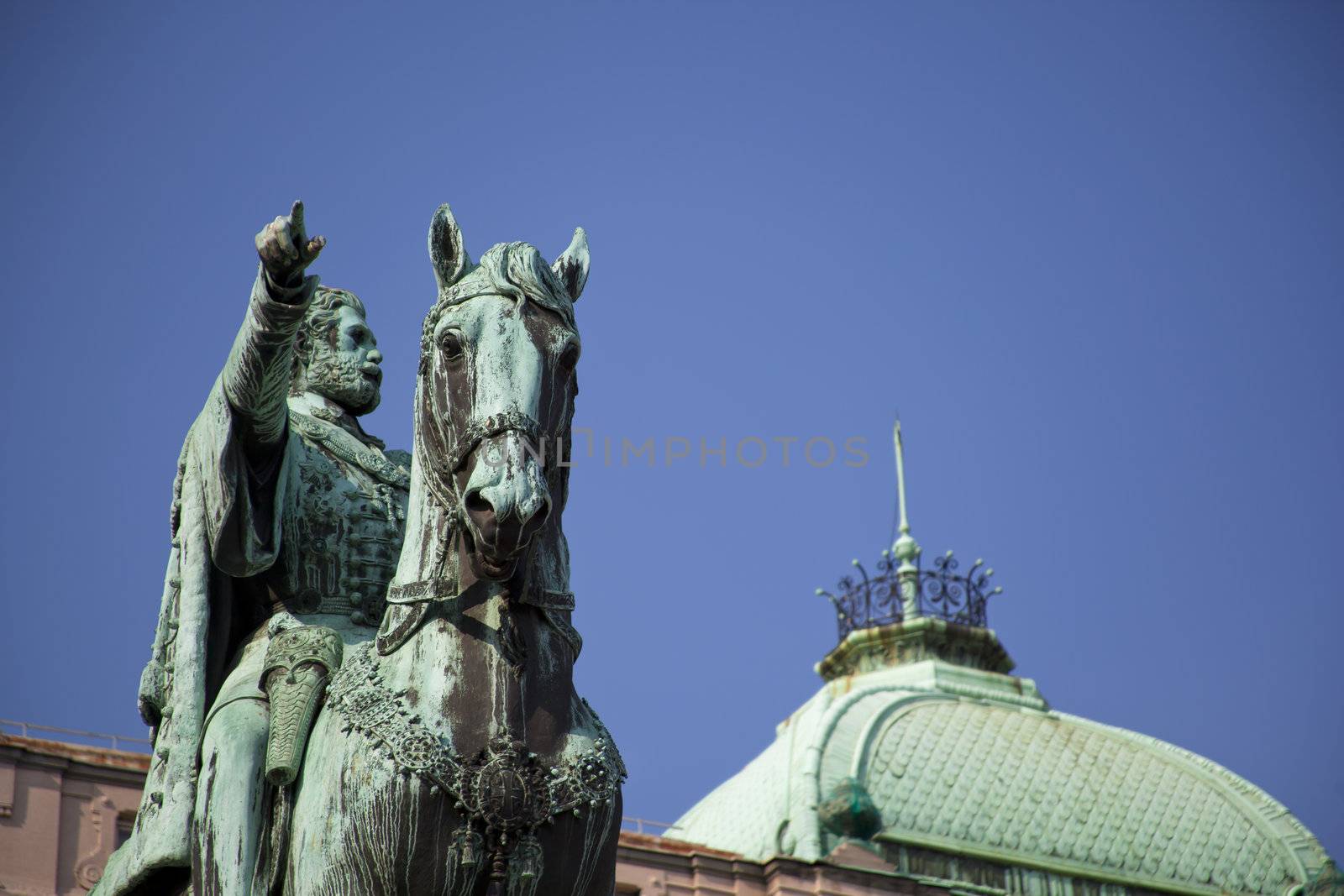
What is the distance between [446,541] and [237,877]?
1.52m

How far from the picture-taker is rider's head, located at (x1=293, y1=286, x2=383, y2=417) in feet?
37.7

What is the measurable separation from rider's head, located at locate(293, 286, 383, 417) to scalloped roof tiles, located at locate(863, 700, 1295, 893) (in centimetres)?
3548

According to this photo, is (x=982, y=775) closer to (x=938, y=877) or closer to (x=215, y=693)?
(x=938, y=877)

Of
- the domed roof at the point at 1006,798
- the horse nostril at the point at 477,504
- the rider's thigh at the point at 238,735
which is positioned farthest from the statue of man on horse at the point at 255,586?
the domed roof at the point at 1006,798

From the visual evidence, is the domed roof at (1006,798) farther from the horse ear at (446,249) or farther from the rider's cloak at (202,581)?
the horse ear at (446,249)

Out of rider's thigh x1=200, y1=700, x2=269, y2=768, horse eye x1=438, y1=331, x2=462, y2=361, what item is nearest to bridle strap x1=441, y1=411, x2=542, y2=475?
horse eye x1=438, y1=331, x2=462, y2=361

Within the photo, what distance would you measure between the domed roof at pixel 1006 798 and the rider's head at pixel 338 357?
34.2 m

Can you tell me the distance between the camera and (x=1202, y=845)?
4959 centimetres

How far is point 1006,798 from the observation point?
4875 cm

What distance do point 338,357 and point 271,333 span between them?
1.84 metres

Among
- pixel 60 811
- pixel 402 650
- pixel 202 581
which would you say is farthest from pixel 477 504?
pixel 60 811

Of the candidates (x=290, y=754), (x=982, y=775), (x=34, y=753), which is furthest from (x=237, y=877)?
(x=982, y=775)

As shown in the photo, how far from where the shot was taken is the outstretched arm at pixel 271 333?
30.7ft

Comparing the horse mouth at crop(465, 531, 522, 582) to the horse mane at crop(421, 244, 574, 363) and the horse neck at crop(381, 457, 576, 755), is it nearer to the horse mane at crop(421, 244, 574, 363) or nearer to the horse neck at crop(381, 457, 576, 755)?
the horse neck at crop(381, 457, 576, 755)
